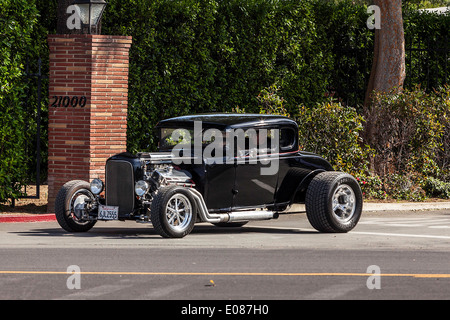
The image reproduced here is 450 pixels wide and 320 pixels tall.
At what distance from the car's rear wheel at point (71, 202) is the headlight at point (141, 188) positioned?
1053 mm

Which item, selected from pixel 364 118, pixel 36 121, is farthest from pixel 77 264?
pixel 364 118

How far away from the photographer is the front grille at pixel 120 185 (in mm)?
12852

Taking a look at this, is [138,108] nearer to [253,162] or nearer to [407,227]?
[253,162]

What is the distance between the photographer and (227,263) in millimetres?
10461

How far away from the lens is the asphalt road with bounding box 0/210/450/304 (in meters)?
8.70

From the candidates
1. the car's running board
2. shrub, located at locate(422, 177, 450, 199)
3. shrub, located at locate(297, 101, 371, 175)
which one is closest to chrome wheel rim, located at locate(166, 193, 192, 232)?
the car's running board

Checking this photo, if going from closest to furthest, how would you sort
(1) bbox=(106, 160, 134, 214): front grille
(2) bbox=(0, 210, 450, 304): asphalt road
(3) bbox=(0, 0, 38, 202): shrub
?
1. (2) bbox=(0, 210, 450, 304): asphalt road
2. (1) bbox=(106, 160, 134, 214): front grille
3. (3) bbox=(0, 0, 38, 202): shrub

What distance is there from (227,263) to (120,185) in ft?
10.1

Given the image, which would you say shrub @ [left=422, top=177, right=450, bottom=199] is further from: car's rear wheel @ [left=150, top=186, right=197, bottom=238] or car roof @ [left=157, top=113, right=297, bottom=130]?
car's rear wheel @ [left=150, top=186, right=197, bottom=238]

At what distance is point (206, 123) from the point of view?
13.6 m

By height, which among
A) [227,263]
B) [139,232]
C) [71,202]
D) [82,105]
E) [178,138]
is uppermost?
[82,105]

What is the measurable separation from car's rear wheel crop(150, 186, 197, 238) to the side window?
7.15 ft


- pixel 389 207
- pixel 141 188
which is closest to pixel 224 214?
pixel 141 188

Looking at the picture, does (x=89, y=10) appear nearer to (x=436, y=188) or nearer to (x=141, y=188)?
(x=141, y=188)
